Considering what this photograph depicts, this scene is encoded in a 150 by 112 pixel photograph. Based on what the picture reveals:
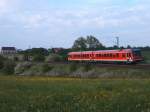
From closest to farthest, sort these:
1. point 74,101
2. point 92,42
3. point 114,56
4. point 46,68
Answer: point 74,101 → point 114,56 → point 46,68 → point 92,42

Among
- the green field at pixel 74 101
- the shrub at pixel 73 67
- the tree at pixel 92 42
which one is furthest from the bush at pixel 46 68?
the tree at pixel 92 42

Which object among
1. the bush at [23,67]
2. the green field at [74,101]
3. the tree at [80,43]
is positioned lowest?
the bush at [23,67]

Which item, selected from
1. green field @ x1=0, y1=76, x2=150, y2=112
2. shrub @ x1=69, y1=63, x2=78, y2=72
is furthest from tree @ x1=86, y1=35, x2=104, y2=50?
green field @ x1=0, y1=76, x2=150, y2=112

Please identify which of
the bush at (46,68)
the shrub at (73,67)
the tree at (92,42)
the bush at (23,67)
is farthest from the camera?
the tree at (92,42)

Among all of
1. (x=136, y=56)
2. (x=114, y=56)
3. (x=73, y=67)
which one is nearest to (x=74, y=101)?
(x=136, y=56)

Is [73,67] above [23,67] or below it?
above

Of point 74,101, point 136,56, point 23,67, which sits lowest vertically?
point 23,67

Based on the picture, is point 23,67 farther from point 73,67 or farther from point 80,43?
point 80,43

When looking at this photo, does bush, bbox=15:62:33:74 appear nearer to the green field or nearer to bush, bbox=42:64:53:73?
bush, bbox=42:64:53:73

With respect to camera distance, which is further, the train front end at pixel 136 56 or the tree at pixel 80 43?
the tree at pixel 80 43

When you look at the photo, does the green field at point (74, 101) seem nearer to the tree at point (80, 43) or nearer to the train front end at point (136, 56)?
the train front end at point (136, 56)

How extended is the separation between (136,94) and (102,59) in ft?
208

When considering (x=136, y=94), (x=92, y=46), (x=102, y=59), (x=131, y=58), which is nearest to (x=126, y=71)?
(x=131, y=58)

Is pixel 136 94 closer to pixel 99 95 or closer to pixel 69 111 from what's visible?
pixel 99 95
